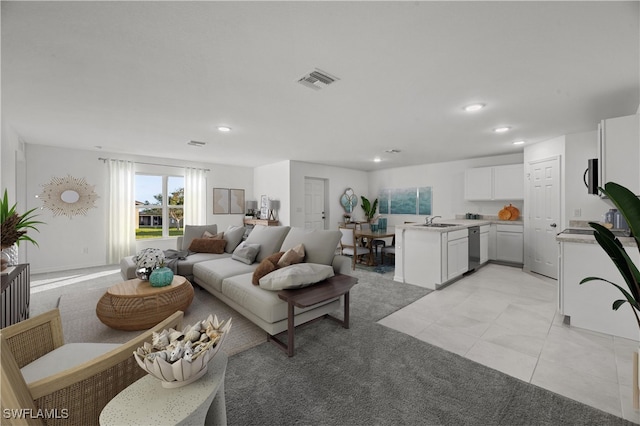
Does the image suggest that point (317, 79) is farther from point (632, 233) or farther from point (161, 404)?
point (161, 404)

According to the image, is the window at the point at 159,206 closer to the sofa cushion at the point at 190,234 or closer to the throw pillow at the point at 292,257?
the sofa cushion at the point at 190,234

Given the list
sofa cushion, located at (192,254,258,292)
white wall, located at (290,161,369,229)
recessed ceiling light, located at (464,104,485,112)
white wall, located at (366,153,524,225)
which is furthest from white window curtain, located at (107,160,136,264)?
white wall, located at (366,153,524,225)

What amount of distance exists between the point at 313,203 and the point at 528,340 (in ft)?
17.7

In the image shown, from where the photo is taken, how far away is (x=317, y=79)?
231 cm

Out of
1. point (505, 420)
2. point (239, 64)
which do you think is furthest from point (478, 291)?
point (239, 64)

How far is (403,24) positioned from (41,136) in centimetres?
568

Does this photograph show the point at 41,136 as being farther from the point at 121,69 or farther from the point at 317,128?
the point at 317,128

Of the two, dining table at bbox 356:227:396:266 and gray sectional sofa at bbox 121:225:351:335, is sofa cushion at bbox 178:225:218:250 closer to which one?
gray sectional sofa at bbox 121:225:351:335

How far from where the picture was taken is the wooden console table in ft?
6.16

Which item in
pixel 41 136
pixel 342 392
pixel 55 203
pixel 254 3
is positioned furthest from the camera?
pixel 55 203

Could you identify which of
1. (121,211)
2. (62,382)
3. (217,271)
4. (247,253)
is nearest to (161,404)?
(62,382)

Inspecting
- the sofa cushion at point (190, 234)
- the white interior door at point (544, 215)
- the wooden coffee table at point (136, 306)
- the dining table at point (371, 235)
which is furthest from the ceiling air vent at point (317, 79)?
the white interior door at point (544, 215)

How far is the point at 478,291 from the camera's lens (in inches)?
147

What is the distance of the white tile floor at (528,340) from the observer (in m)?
1.79
